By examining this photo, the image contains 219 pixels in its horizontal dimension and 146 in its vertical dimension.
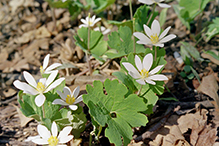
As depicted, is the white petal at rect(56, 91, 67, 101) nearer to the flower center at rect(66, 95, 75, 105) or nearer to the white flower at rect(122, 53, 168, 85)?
the flower center at rect(66, 95, 75, 105)

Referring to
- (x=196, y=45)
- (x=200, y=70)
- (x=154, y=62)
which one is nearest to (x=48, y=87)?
(x=154, y=62)

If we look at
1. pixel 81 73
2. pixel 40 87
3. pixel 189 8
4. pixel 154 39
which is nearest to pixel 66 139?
pixel 40 87

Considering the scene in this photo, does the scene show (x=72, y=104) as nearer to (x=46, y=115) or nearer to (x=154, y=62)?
(x=46, y=115)

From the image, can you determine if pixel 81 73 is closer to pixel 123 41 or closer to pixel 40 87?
pixel 123 41

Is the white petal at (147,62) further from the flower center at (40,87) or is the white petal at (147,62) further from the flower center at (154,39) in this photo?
the flower center at (40,87)

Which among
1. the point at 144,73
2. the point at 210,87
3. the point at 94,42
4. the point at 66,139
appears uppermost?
the point at 94,42

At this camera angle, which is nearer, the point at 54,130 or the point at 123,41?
the point at 54,130

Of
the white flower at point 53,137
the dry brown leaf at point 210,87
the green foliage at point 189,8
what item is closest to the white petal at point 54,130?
the white flower at point 53,137
